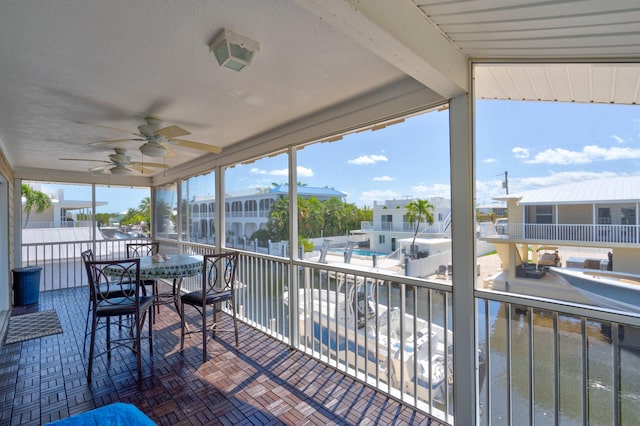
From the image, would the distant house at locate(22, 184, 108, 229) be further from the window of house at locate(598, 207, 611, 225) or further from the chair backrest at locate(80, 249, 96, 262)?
the window of house at locate(598, 207, 611, 225)

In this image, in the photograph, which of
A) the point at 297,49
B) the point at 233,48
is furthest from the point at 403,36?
the point at 233,48

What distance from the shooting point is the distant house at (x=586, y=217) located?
1410 mm

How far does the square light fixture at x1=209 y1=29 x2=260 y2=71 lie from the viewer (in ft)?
5.30

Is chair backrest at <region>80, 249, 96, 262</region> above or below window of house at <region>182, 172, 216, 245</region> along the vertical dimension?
below

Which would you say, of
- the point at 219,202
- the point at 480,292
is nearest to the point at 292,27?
the point at 480,292

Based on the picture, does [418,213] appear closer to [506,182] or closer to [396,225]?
[396,225]

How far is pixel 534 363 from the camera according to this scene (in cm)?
183

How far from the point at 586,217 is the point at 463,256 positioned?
24.9 inches

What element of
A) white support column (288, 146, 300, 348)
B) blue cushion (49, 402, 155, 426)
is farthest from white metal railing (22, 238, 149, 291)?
blue cushion (49, 402, 155, 426)

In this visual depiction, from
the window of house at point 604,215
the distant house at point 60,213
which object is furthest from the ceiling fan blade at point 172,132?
the distant house at point 60,213

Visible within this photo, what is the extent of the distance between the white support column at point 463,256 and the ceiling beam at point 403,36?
22 centimetres

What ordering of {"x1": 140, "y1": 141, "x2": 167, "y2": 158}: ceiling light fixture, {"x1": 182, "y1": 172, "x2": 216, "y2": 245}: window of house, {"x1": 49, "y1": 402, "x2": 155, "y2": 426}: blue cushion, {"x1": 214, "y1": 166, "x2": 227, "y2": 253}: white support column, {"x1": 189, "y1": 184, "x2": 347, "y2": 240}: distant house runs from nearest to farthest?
Result: 1. {"x1": 49, "y1": 402, "x2": 155, "y2": 426}: blue cushion
2. {"x1": 140, "y1": 141, "x2": 167, "y2": 158}: ceiling light fixture
3. {"x1": 189, "y1": 184, "x2": 347, "y2": 240}: distant house
4. {"x1": 214, "y1": 166, "x2": 227, "y2": 253}: white support column
5. {"x1": 182, "y1": 172, "x2": 216, "y2": 245}: window of house

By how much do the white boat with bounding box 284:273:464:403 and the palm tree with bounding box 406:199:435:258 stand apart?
0.68m

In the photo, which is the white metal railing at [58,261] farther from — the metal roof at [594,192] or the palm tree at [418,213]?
the metal roof at [594,192]
